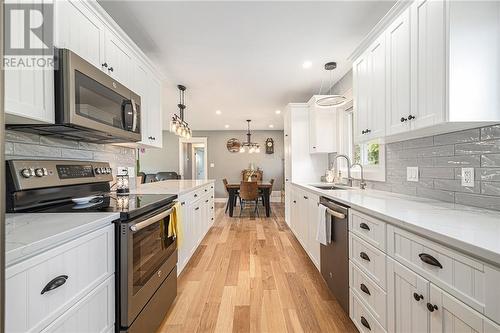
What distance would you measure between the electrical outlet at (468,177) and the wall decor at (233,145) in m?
6.51

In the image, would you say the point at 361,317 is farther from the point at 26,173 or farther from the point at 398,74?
the point at 26,173

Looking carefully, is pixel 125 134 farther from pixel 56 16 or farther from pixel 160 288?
pixel 160 288

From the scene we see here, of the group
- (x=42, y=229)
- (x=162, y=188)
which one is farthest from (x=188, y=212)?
(x=42, y=229)

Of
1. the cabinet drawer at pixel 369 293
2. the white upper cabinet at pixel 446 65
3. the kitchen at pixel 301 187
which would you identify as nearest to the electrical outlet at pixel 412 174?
the kitchen at pixel 301 187

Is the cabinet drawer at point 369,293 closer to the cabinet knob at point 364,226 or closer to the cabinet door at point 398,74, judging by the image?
the cabinet knob at point 364,226

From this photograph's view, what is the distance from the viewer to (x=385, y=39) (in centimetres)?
165

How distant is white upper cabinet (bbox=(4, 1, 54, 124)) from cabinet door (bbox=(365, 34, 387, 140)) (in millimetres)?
2147

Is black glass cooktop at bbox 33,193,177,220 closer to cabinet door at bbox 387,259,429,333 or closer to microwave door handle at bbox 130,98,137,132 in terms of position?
microwave door handle at bbox 130,98,137,132

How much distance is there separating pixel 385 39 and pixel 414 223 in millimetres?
1440

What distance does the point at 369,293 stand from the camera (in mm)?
1305

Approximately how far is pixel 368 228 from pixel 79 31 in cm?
217

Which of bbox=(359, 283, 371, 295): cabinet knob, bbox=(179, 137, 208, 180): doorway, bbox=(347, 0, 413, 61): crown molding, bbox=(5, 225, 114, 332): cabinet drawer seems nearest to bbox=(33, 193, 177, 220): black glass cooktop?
bbox=(5, 225, 114, 332): cabinet drawer

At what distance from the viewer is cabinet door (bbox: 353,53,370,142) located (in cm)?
192

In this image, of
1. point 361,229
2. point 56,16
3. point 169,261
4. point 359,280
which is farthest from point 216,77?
point 359,280
